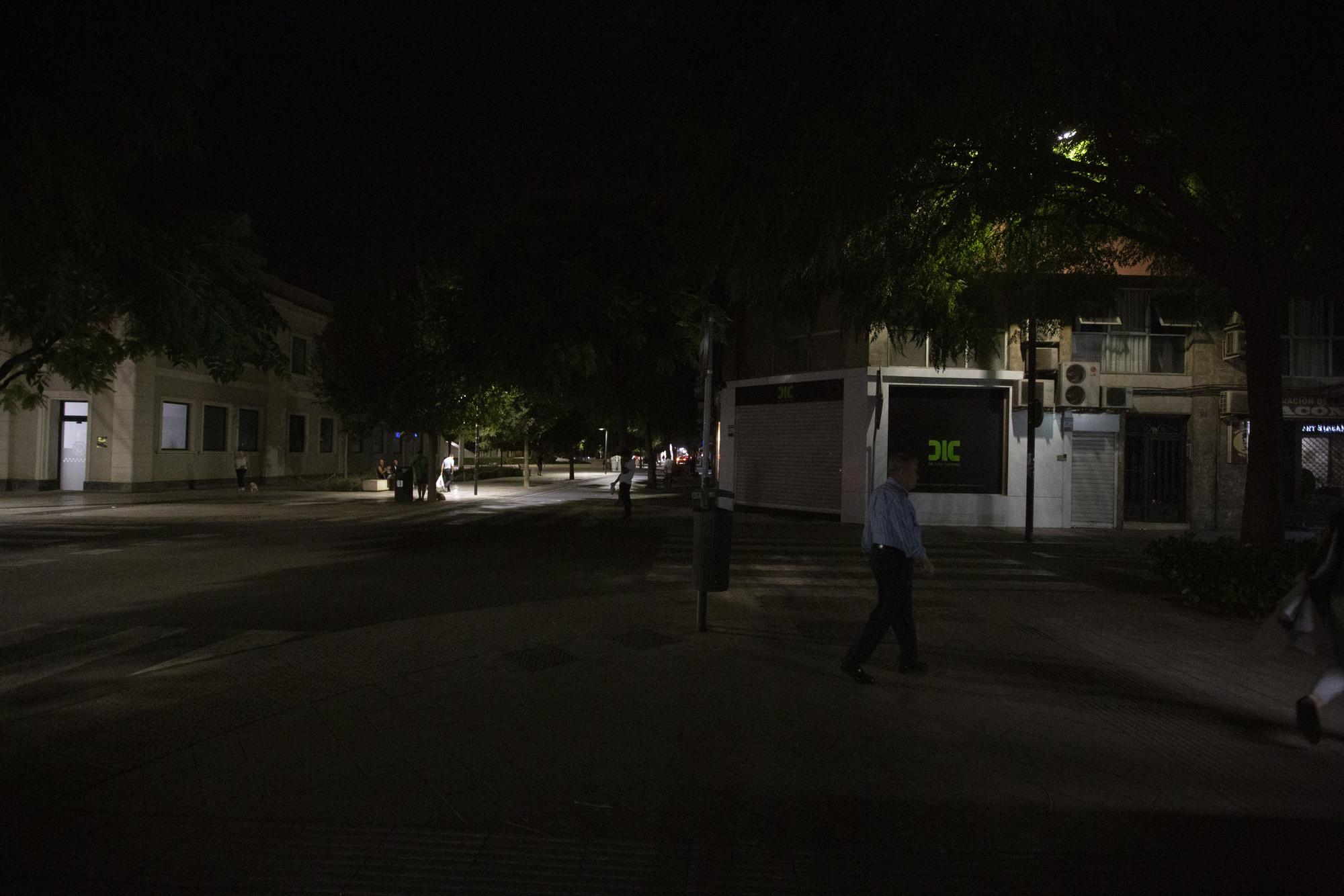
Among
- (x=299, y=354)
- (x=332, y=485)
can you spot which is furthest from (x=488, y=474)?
(x=332, y=485)

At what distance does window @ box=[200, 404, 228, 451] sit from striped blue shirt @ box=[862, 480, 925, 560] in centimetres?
3049

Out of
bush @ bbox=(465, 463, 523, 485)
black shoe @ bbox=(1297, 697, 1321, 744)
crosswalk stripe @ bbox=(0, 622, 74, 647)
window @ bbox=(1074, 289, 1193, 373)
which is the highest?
window @ bbox=(1074, 289, 1193, 373)

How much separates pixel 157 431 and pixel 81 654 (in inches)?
971

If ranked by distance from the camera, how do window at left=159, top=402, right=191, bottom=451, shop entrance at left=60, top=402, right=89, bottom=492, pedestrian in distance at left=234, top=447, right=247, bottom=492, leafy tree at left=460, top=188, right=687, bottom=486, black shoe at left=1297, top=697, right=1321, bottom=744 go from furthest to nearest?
pedestrian in distance at left=234, top=447, right=247, bottom=492, window at left=159, top=402, right=191, bottom=451, shop entrance at left=60, top=402, right=89, bottom=492, leafy tree at left=460, top=188, right=687, bottom=486, black shoe at left=1297, top=697, right=1321, bottom=744

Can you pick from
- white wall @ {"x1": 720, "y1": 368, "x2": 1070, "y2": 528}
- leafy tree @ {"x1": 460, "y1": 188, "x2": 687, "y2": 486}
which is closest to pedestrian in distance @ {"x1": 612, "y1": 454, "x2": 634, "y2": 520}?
leafy tree @ {"x1": 460, "y1": 188, "x2": 687, "y2": 486}

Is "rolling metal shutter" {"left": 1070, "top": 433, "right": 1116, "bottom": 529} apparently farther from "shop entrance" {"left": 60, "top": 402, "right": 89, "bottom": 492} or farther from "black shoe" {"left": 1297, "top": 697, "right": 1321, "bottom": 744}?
"shop entrance" {"left": 60, "top": 402, "right": 89, "bottom": 492}

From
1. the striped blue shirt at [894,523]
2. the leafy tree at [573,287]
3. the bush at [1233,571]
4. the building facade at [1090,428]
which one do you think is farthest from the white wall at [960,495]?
the striped blue shirt at [894,523]

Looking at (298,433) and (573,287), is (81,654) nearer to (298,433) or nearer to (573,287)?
(573,287)

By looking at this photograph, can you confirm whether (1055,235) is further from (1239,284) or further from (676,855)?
(676,855)

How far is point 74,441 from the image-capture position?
2811 cm

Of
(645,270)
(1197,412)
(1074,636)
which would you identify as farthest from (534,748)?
(1197,412)

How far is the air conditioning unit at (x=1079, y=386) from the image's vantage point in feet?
65.1

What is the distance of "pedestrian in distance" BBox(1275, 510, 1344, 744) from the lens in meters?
4.89

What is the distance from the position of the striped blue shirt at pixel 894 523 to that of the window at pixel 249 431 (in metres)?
32.3
